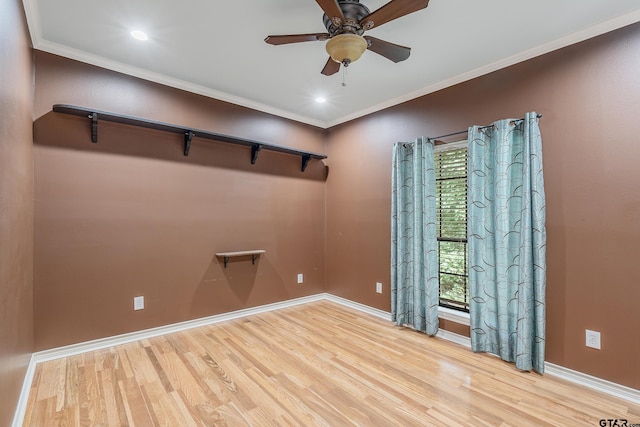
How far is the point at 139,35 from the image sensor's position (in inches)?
92.1

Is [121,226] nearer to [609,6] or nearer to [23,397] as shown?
[23,397]

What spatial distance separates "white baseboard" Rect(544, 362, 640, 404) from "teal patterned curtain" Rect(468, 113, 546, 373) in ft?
0.39

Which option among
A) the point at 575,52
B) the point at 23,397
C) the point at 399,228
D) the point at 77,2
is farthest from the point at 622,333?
the point at 77,2

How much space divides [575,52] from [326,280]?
3.61m

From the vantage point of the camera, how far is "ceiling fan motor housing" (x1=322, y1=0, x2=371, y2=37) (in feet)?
5.78

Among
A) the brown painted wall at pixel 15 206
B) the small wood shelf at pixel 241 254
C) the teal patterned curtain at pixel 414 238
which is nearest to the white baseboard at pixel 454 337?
the teal patterned curtain at pixel 414 238

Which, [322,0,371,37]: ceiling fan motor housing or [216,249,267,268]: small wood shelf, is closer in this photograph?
[322,0,371,37]: ceiling fan motor housing

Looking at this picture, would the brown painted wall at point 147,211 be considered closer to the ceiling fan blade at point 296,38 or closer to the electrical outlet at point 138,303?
the electrical outlet at point 138,303

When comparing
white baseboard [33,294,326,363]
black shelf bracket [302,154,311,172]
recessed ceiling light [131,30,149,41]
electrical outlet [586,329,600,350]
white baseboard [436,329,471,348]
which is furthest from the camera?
black shelf bracket [302,154,311,172]

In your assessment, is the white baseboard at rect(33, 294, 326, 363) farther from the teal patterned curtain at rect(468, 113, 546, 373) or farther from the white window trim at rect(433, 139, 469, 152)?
the white window trim at rect(433, 139, 469, 152)

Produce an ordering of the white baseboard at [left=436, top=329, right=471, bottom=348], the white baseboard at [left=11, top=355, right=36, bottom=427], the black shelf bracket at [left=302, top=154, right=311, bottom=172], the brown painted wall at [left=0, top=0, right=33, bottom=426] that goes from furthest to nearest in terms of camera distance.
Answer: the black shelf bracket at [left=302, top=154, right=311, bottom=172] → the white baseboard at [left=436, top=329, right=471, bottom=348] → the white baseboard at [left=11, top=355, right=36, bottom=427] → the brown painted wall at [left=0, top=0, right=33, bottom=426]

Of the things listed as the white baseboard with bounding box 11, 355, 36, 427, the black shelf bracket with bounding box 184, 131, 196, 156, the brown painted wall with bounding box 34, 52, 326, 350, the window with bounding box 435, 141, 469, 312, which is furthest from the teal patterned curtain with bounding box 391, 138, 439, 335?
the white baseboard with bounding box 11, 355, 36, 427

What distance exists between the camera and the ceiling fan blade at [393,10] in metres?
1.56

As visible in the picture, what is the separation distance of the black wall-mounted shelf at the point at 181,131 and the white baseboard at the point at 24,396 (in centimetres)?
186
